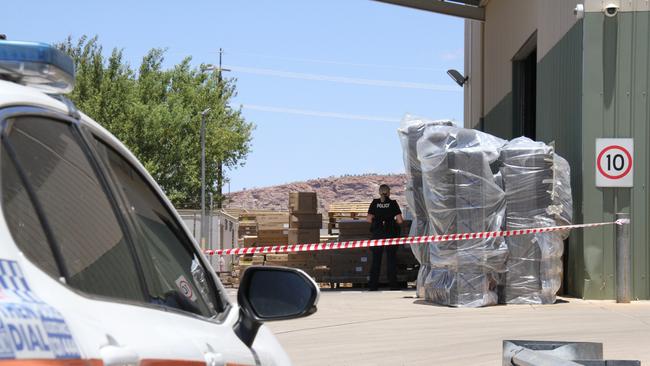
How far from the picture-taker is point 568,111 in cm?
1914

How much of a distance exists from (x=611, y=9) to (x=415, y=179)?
12.7ft

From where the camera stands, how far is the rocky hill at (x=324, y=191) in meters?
128

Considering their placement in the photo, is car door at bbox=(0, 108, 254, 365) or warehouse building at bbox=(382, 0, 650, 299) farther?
warehouse building at bbox=(382, 0, 650, 299)

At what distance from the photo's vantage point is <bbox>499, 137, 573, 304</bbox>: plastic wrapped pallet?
16281 millimetres

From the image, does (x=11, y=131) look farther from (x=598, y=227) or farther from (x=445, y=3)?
(x=445, y=3)

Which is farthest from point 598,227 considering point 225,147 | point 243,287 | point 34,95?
point 225,147

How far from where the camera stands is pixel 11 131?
6.97 ft

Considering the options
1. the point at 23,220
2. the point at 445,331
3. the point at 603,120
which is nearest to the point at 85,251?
the point at 23,220

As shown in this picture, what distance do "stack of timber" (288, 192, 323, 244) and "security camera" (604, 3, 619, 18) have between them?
8.58 meters

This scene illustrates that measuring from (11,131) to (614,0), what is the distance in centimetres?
1614

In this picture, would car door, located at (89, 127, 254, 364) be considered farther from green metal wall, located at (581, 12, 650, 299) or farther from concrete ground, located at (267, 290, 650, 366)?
green metal wall, located at (581, 12, 650, 299)

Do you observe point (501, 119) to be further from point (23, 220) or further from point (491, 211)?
point (23, 220)

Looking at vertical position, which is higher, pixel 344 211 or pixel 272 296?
pixel 272 296

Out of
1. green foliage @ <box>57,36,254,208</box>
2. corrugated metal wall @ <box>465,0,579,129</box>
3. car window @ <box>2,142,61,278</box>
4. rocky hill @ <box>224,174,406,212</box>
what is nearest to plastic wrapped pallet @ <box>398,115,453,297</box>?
corrugated metal wall @ <box>465,0,579,129</box>
